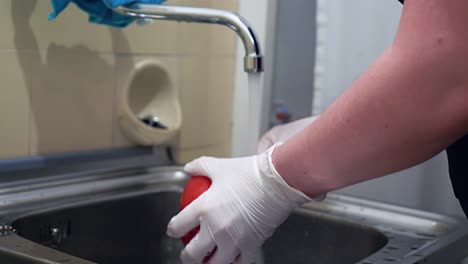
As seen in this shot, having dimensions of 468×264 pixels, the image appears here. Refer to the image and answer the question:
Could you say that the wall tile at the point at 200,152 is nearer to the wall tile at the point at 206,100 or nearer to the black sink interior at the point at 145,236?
the wall tile at the point at 206,100

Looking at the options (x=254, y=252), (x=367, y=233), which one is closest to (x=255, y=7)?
(x=367, y=233)

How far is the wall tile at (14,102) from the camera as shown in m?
0.96

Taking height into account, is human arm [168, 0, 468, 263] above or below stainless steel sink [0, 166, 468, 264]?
above

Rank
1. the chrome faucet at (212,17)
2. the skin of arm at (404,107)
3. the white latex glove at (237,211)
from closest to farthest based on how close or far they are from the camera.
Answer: the skin of arm at (404,107) → the white latex glove at (237,211) → the chrome faucet at (212,17)

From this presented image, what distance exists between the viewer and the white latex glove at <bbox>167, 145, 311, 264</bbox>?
2.17 feet

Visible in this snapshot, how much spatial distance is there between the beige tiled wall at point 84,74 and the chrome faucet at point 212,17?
15 cm

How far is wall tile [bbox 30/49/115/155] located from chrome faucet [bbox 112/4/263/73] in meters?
0.16

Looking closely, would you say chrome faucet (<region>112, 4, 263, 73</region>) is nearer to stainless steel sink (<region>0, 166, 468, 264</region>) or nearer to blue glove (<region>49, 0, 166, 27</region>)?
blue glove (<region>49, 0, 166, 27</region>)

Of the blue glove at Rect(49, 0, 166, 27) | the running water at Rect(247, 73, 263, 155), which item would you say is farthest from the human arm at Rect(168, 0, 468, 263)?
the blue glove at Rect(49, 0, 166, 27)

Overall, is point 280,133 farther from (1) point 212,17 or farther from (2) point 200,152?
(2) point 200,152

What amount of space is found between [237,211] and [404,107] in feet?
0.74

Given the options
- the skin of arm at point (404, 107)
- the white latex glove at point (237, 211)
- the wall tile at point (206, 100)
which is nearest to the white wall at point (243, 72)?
the wall tile at point (206, 100)

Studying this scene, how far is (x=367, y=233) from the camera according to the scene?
927mm

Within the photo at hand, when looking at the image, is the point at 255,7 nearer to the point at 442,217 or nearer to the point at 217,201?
the point at 442,217
